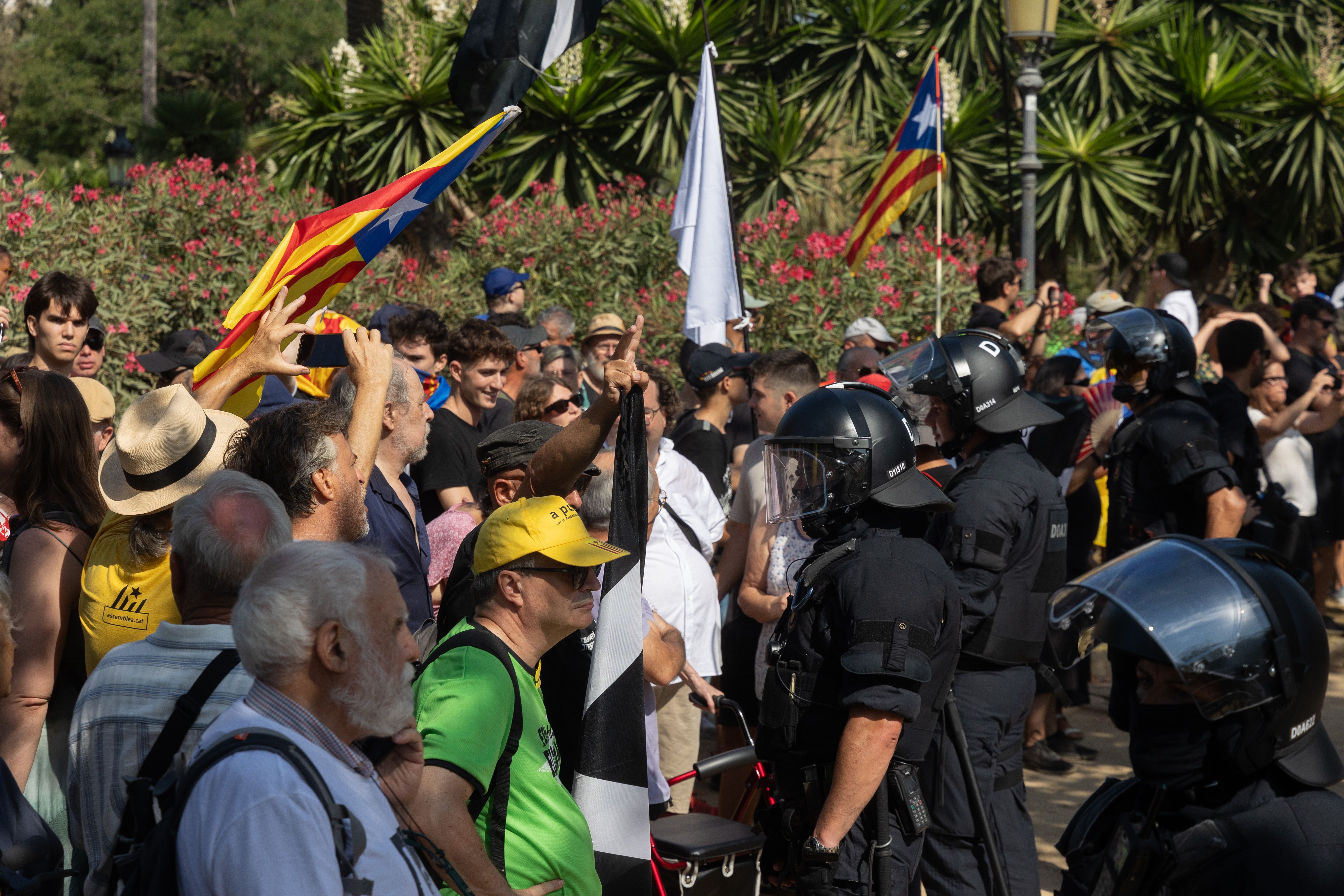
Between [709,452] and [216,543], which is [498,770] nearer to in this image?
[216,543]

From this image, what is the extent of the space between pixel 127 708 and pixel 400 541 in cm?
150

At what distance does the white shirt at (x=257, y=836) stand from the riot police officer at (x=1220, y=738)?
1342mm

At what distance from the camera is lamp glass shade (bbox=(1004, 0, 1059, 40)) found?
9.04m

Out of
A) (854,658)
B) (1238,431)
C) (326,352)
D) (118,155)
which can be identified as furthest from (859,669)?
(118,155)

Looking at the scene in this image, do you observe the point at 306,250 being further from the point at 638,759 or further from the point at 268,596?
the point at 268,596

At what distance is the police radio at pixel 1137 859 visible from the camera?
6.74 ft

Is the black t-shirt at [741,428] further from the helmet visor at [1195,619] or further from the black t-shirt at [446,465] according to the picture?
the helmet visor at [1195,619]

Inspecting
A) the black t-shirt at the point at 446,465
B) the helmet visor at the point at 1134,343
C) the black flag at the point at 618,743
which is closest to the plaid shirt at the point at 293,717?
the black flag at the point at 618,743

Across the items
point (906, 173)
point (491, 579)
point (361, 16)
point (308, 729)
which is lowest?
point (308, 729)

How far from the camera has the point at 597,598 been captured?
3607mm

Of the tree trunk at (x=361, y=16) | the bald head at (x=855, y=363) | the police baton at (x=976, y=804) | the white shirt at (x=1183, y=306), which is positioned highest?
the tree trunk at (x=361, y=16)

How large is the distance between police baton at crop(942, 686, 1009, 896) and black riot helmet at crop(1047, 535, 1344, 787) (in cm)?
157

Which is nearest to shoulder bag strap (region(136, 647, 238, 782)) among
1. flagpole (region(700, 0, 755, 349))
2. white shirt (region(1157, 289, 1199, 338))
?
flagpole (region(700, 0, 755, 349))

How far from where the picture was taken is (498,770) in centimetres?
250
